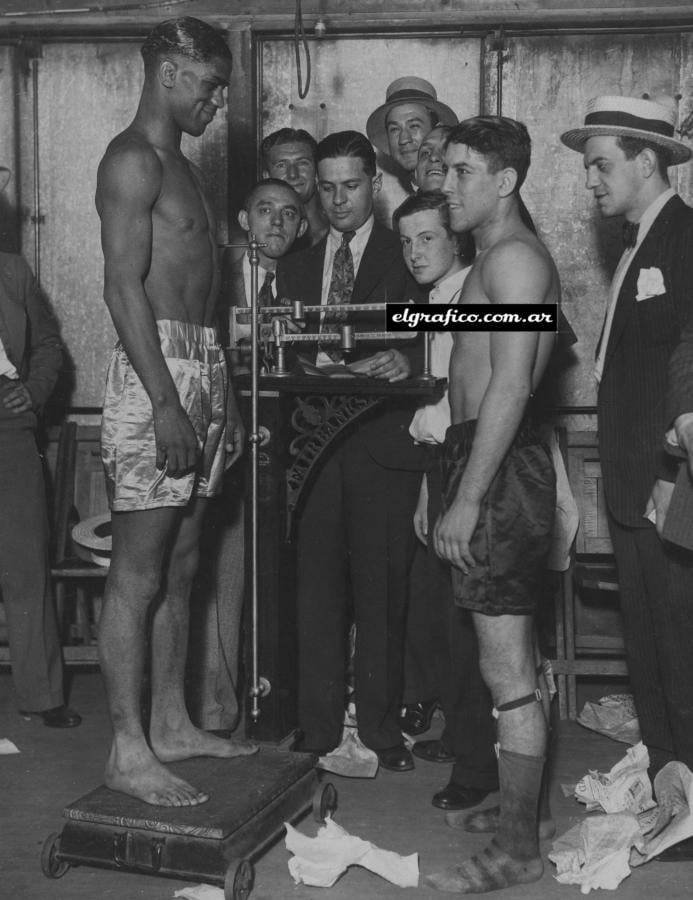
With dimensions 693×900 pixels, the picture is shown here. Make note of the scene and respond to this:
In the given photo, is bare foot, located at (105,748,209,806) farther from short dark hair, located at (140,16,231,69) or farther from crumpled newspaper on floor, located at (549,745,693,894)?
short dark hair, located at (140,16,231,69)

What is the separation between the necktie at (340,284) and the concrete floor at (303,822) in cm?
159

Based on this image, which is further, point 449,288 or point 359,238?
point 359,238

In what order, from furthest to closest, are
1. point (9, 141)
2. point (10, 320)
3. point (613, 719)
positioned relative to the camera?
point (9, 141), point (10, 320), point (613, 719)

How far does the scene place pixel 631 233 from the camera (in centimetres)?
354

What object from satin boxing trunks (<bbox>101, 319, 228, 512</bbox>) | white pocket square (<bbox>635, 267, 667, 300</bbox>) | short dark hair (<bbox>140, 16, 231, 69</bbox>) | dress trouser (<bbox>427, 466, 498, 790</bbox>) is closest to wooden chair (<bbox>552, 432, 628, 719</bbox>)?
dress trouser (<bbox>427, 466, 498, 790</bbox>)

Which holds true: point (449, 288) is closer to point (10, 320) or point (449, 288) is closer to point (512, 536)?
point (512, 536)

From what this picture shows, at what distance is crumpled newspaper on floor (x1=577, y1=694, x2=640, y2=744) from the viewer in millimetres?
4441

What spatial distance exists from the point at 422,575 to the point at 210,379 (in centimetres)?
145

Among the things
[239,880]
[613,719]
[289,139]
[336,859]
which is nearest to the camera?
[239,880]

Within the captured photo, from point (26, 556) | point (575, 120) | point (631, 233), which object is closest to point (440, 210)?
point (631, 233)

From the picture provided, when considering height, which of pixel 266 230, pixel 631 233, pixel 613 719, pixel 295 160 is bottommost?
pixel 613 719

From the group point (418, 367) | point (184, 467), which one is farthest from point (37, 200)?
point (184, 467)

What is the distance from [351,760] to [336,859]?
2.71 feet

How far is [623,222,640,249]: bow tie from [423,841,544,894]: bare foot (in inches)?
70.8
